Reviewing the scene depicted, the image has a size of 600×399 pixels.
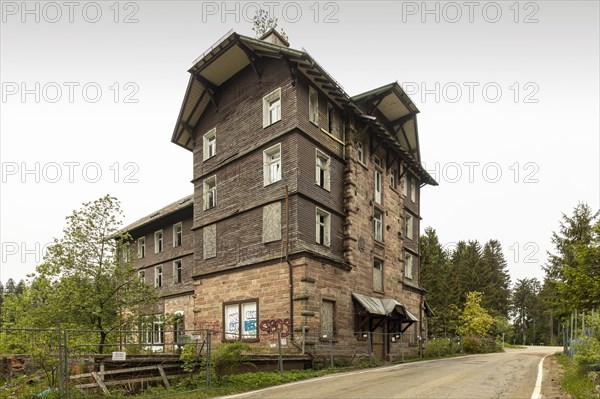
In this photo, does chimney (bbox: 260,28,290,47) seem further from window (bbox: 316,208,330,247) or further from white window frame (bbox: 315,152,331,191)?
window (bbox: 316,208,330,247)

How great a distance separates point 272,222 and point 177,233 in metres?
14.5

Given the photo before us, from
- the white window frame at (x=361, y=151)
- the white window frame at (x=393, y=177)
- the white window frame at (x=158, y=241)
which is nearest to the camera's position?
the white window frame at (x=361, y=151)

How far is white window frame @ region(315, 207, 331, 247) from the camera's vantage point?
22.8m

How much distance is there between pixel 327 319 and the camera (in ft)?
72.5

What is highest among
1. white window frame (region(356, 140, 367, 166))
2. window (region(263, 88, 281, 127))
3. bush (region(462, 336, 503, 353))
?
window (region(263, 88, 281, 127))

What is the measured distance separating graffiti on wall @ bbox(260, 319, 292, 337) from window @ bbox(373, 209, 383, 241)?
9133 mm

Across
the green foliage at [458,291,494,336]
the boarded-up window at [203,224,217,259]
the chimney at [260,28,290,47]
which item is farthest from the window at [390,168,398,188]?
the green foliage at [458,291,494,336]

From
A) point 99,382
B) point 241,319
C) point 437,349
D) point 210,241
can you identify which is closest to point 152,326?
point 241,319

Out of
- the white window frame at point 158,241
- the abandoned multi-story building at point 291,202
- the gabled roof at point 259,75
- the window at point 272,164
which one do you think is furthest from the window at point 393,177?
the white window frame at point 158,241

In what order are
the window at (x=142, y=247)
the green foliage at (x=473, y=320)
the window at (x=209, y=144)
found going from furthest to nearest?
the green foliage at (x=473, y=320) < the window at (x=142, y=247) < the window at (x=209, y=144)

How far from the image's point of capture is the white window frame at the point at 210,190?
27.1m

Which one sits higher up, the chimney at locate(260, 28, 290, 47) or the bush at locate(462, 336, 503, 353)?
the chimney at locate(260, 28, 290, 47)

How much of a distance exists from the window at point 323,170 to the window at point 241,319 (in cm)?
657

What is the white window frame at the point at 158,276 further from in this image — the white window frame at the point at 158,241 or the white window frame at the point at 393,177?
the white window frame at the point at 393,177
